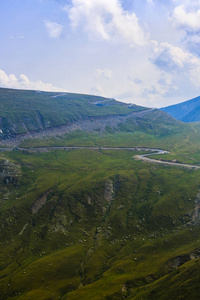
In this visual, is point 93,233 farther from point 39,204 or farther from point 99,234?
point 39,204

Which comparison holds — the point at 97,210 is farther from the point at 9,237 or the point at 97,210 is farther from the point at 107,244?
the point at 9,237

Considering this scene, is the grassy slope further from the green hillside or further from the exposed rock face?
the exposed rock face

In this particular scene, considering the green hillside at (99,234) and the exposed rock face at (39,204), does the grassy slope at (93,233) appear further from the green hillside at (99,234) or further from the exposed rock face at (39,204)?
the exposed rock face at (39,204)

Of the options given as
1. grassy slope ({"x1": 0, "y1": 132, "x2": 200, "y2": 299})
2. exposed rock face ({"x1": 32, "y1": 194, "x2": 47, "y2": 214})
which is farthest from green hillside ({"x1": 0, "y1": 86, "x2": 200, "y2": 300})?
exposed rock face ({"x1": 32, "y1": 194, "x2": 47, "y2": 214})

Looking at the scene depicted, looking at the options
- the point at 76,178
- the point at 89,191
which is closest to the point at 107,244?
the point at 89,191

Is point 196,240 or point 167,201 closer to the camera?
point 196,240

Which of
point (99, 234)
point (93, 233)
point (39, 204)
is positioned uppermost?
point (39, 204)

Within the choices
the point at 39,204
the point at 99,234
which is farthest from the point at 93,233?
the point at 39,204

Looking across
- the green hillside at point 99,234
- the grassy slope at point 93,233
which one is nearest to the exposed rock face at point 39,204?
the green hillside at point 99,234
